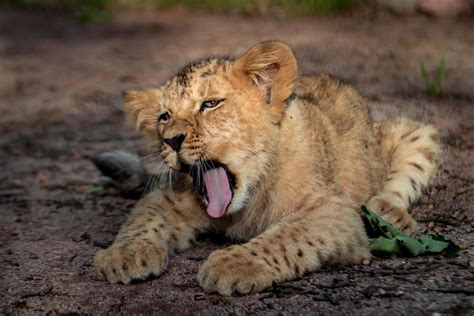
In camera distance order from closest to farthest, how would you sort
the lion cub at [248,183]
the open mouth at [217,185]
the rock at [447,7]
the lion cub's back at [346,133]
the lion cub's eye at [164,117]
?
1. the lion cub at [248,183]
2. the open mouth at [217,185]
3. the lion cub's eye at [164,117]
4. the lion cub's back at [346,133]
5. the rock at [447,7]

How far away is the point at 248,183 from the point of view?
3.48m

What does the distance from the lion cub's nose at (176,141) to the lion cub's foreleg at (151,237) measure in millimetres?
443

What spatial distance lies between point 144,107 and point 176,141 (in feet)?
2.02

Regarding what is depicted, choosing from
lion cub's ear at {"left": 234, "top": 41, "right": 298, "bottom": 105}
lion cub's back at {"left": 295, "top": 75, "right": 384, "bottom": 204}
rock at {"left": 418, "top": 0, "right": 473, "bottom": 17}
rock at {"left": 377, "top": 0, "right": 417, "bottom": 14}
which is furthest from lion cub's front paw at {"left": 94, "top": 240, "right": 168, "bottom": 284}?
rock at {"left": 377, "top": 0, "right": 417, "bottom": 14}

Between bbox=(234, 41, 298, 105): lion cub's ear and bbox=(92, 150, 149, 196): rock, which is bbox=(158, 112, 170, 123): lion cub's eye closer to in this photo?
bbox=(234, 41, 298, 105): lion cub's ear

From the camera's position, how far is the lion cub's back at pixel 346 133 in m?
4.02

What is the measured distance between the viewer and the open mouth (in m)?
3.42

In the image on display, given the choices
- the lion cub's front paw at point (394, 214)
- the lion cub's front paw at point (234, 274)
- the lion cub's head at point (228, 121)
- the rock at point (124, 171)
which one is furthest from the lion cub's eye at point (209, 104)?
the rock at point (124, 171)

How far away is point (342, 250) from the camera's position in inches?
132

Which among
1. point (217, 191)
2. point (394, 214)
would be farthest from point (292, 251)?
point (394, 214)

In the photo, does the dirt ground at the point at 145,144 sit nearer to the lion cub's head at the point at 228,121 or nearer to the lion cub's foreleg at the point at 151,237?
the lion cub's foreleg at the point at 151,237

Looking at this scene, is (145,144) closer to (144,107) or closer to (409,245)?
(144,107)

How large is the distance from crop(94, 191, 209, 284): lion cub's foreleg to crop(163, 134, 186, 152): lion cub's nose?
0.44 m

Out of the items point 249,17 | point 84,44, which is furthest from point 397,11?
point 84,44
